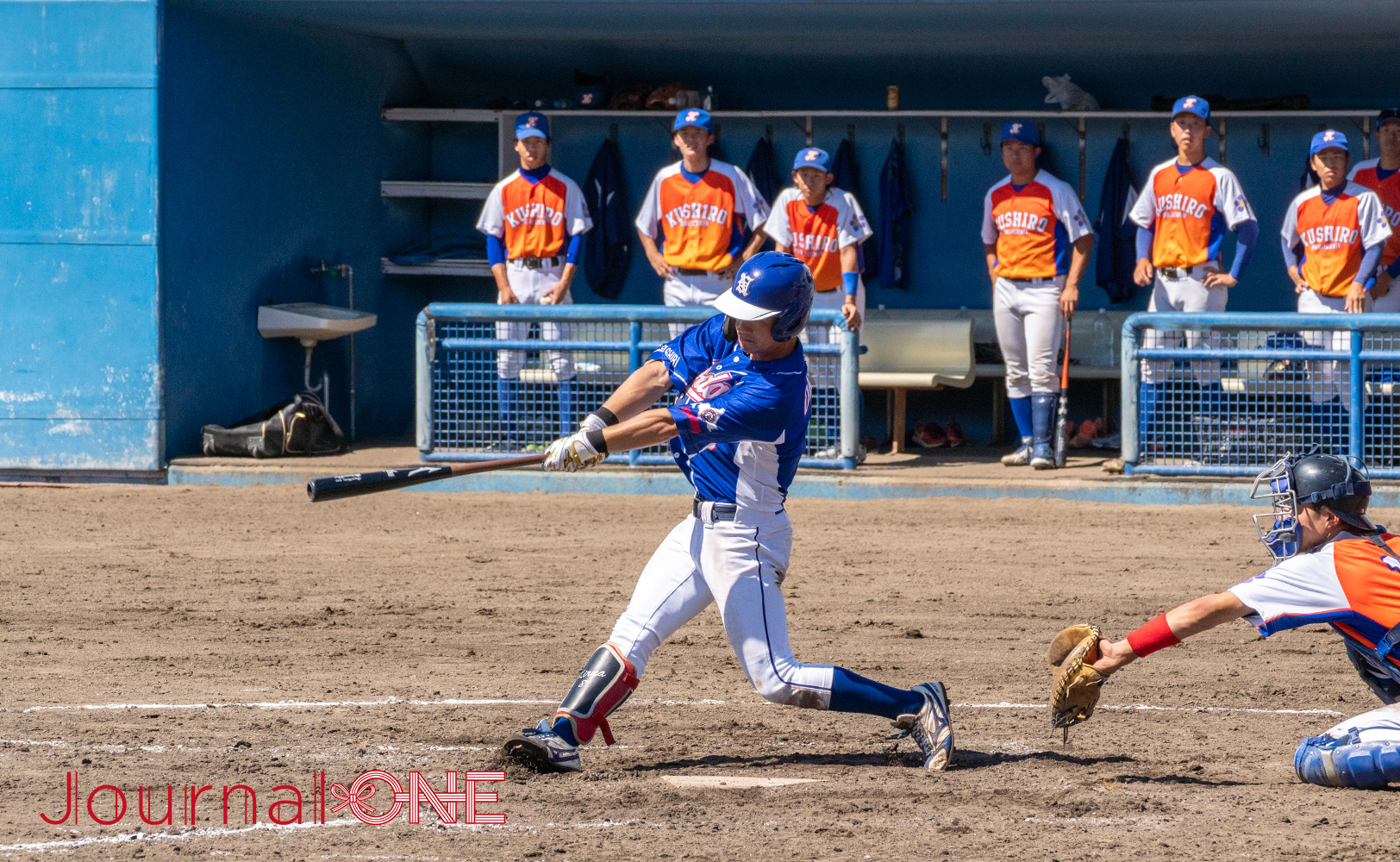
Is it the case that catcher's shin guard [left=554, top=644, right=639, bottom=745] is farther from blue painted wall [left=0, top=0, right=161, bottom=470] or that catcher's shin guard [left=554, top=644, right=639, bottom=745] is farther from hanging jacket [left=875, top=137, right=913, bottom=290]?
hanging jacket [left=875, top=137, right=913, bottom=290]

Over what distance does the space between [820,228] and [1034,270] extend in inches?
58.3

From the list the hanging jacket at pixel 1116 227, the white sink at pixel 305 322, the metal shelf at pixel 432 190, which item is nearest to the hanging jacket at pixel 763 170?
the metal shelf at pixel 432 190

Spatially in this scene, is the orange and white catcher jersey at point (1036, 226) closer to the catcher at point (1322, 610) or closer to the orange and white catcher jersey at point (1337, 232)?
the orange and white catcher jersey at point (1337, 232)

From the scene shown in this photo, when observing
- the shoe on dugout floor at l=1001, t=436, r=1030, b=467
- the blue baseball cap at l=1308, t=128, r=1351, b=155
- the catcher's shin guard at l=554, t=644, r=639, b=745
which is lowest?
the catcher's shin guard at l=554, t=644, r=639, b=745

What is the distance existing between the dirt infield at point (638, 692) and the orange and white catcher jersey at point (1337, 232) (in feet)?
6.32

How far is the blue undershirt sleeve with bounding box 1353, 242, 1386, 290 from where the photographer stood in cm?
1009

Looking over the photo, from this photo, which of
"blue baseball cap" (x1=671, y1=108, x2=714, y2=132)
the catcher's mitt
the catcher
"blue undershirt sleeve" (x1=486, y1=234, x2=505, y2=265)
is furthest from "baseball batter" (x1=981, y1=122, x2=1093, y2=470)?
the catcher's mitt

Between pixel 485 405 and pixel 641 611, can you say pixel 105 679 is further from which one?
pixel 485 405

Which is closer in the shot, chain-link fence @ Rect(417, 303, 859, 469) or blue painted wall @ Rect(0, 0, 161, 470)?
chain-link fence @ Rect(417, 303, 859, 469)

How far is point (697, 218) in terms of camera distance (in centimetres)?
1093

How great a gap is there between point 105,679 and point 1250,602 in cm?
419

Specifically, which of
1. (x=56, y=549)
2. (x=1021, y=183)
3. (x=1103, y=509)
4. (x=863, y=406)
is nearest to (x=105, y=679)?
(x=56, y=549)

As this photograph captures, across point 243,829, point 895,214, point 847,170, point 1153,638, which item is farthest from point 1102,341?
point 243,829

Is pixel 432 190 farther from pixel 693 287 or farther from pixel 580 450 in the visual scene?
pixel 580 450
